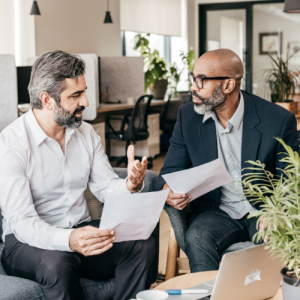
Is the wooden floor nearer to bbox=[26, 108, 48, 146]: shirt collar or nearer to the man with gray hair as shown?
the man with gray hair

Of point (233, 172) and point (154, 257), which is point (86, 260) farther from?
point (233, 172)

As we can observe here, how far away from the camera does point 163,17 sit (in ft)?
23.7

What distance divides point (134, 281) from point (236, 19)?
7.15m

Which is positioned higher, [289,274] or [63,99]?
[63,99]

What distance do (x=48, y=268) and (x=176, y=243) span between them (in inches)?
26.9

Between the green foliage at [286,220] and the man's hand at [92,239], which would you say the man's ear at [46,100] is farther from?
the green foliage at [286,220]

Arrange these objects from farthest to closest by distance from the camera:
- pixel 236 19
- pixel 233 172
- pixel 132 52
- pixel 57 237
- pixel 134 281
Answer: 1. pixel 236 19
2. pixel 132 52
3. pixel 233 172
4. pixel 134 281
5. pixel 57 237

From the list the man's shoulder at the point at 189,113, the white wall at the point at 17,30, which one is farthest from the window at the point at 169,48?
the man's shoulder at the point at 189,113

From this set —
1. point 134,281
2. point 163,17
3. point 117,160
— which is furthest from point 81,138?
point 163,17

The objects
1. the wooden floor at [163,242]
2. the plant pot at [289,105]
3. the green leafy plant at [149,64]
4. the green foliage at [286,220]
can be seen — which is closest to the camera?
the green foliage at [286,220]

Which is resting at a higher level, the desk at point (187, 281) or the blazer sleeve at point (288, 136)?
the blazer sleeve at point (288, 136)

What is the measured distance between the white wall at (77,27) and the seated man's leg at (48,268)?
12.4 feet

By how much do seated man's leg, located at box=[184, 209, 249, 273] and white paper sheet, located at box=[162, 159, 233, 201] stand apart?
6.1 inches

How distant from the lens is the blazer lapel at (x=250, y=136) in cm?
180
